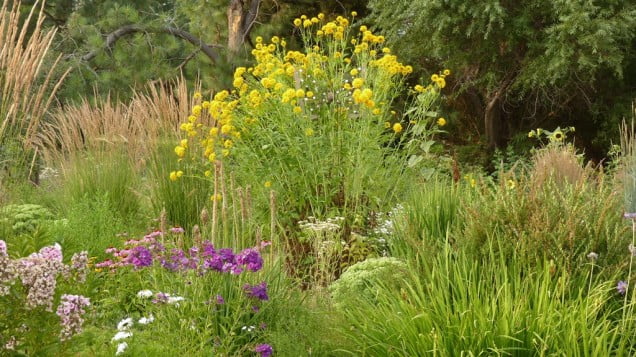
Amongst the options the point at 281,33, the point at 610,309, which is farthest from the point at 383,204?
the point at 281,33

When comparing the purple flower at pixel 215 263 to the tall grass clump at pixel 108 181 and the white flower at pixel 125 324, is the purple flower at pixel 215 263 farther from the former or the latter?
the tall grass clump at pixel 108 181

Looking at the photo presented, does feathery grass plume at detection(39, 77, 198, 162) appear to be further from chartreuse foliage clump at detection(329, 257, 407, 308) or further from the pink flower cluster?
the pink flower cluster

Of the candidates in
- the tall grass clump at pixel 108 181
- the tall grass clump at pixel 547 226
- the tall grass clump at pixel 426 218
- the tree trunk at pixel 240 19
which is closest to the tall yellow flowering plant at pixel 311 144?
the tall grass clump at pixel 426 218

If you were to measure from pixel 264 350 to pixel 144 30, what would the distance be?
11.3 meters

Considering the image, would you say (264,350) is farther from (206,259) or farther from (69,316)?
(69,316)

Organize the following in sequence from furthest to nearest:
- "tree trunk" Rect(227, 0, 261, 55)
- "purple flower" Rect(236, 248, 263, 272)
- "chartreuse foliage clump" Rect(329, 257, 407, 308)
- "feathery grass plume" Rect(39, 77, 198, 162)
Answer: "tree trunk" Rect(227, 0, 261, 55), "feathery grass plume" Rect(39, 77, 198, 162), "chartreuse foliage clump" Rect(329, 257, 407, 308), "purple flower" Rect(236, 248, 263, 272)

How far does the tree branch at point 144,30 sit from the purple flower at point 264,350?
34.8ft

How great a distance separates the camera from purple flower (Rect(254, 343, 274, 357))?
3.57 meters

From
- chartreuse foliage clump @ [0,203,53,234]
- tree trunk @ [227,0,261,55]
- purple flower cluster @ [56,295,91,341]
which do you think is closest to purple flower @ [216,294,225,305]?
purple flower cluster @ [56,295,91,341]

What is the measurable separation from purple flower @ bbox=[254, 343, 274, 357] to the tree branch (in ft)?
34.8

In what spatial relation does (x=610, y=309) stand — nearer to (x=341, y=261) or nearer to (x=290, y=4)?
(x=341, y=261)

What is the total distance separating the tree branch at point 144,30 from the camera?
1383cm

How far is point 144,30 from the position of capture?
1408 cm

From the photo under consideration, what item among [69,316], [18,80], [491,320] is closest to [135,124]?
[18,80]
